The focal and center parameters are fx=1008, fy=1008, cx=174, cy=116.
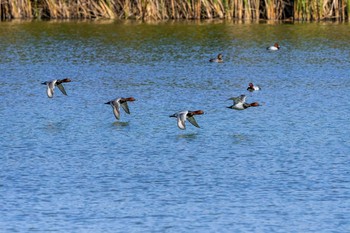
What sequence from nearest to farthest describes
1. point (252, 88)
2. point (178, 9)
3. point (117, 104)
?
1. point (117, 104)
2. point (252, 88)
3. point (178, 9)

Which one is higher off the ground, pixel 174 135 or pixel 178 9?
pixel 178 9

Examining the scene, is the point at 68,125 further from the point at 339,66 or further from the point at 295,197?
→ the point at 339,66

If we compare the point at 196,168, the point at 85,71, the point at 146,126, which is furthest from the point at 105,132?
the point at 85,71

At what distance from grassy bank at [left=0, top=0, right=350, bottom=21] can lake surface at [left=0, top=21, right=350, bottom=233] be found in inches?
77.5

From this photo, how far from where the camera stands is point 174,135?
63.7 feet

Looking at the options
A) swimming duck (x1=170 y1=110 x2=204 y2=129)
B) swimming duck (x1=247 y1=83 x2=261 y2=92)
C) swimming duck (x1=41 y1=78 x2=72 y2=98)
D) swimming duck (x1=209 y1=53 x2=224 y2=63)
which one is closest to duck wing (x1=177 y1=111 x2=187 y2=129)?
swimming duck (x1=170 y1=110 x2=204 y2=129)

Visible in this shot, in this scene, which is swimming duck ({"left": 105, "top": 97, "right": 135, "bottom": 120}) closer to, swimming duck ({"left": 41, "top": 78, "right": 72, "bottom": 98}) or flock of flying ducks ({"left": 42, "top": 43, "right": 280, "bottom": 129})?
flock of flying ducks ({"left": 42, "top": 43, "right": 280, "bottom": 129})

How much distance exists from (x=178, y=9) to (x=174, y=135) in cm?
1861

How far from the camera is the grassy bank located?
36625mm

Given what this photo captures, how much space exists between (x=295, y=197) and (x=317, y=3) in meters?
22.7

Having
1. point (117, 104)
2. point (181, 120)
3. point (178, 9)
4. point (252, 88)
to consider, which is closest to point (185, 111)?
point (181, 120)

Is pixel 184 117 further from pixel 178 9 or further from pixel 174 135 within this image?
pixel 178 9

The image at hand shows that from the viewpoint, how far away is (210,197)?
577 inches

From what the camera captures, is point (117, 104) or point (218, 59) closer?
point (117, 104)
